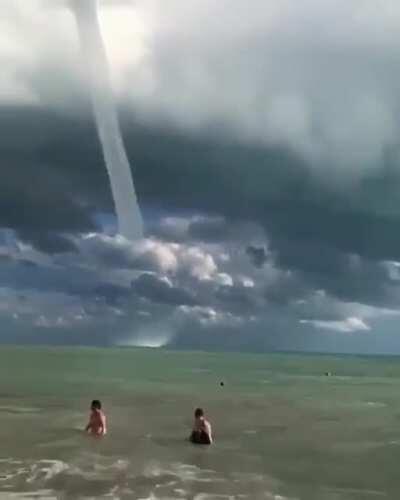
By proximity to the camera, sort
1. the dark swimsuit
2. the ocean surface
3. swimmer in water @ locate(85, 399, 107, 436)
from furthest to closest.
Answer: swimmer in water @ locate(85, 399, 107, 436) < the dark swimsuit < the ocean surface

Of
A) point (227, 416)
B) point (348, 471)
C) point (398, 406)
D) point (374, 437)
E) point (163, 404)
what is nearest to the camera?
point (348, 471)

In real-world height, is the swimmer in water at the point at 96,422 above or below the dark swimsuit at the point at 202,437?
above

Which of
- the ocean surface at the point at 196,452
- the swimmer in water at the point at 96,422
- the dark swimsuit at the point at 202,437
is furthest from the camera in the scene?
the swimmer in water at the point at 96,422

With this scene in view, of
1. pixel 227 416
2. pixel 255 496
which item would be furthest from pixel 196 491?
pixel 227 416

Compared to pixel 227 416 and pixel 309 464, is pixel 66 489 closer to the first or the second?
pixel 309 464

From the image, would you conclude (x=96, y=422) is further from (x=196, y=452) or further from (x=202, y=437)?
(x=196, y=452)

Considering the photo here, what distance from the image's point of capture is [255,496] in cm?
2248

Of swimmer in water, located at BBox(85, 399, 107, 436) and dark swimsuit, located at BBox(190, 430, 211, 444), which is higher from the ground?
swimmer in water, located at BBox(85, 399, 107, 436)

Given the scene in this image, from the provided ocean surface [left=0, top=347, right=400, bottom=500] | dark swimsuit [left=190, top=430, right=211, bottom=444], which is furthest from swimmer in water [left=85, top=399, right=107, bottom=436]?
dark swimsuit [left=190, top=430, right=211, bottom=444]

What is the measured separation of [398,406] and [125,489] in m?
40.6

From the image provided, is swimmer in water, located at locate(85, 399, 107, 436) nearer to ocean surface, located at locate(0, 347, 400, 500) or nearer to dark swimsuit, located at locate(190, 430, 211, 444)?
ocean surface, located at locate(0, 347, 400, 500)

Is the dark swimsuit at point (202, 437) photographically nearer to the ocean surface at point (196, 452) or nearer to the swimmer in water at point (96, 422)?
the ocean surface at point (196, 452)

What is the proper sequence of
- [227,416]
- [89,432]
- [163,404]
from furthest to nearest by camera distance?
[163,404] → [227,416] → [89,432]

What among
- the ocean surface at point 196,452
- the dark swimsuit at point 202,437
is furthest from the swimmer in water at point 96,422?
the dark swimsuit at point 202,437
